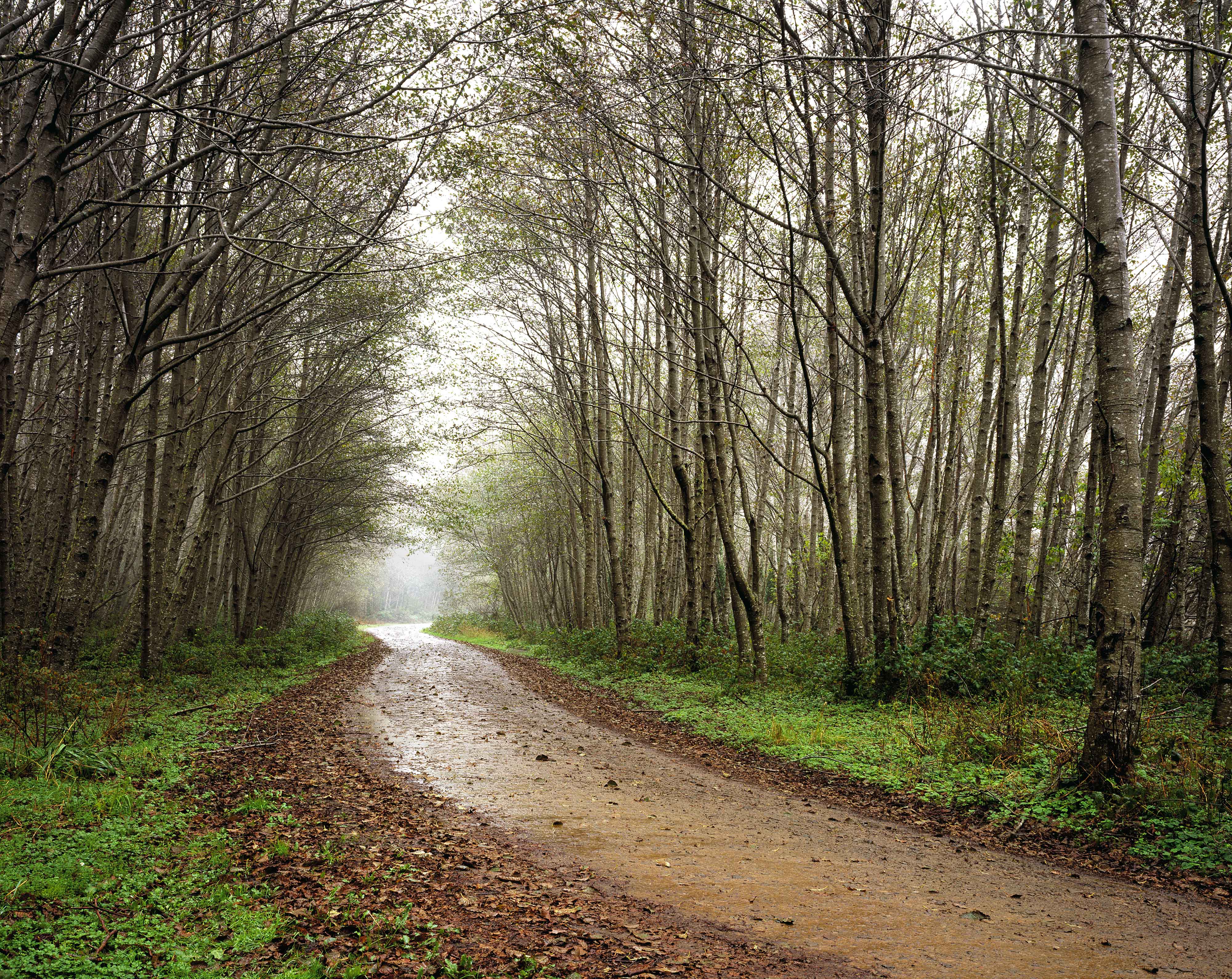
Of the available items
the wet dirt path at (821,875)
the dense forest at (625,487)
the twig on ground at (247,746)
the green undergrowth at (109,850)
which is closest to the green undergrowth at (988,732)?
the dense forest at (625,487)

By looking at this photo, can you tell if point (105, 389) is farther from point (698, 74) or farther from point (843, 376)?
point (843, 376)

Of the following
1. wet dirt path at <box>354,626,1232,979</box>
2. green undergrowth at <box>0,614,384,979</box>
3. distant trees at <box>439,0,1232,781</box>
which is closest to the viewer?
green undergrowth at <box>0,614,384,979</box>

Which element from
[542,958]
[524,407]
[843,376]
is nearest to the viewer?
[542,958]

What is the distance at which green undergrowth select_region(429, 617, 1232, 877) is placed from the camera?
4.96m

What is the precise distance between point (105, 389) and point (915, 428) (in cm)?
2444

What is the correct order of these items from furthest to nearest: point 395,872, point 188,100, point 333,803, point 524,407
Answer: point 524,407, point 188,100, point 333,803, point 395,872

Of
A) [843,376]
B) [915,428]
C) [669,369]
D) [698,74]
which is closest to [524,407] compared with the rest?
[669,369]

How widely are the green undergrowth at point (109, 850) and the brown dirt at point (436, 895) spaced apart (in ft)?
0.69

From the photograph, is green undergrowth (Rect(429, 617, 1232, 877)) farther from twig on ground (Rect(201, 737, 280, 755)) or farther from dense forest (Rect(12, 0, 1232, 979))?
twig on ground (Rect(201, 737, 280, 755))

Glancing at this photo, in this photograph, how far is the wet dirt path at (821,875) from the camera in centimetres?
342

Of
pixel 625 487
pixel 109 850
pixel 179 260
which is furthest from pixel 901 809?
pixel 625 487

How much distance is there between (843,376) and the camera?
17.3 meters

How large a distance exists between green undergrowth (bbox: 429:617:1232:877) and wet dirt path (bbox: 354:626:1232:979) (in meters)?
0.79

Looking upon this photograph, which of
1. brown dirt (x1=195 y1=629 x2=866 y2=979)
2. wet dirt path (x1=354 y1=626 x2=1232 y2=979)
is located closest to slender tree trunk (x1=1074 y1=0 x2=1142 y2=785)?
wet dirt path (x1=354 y1=626 x2=1232 y2=979)
